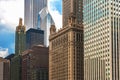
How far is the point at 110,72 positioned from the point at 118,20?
92.5 feet

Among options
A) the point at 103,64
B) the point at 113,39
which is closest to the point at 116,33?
the point at 113,39

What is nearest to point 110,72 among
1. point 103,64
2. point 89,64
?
point 103,64

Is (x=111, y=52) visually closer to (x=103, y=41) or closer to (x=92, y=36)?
(x=103, y=41)

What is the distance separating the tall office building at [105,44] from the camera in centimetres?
18088

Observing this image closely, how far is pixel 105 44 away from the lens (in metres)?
186

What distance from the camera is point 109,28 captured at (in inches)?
7254

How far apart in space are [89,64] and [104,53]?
13.3 m

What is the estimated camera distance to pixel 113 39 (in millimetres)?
183500

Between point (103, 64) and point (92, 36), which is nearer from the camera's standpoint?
point (103, 64)

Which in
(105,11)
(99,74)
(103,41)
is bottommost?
(99,74)

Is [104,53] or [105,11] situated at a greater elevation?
[105,11]

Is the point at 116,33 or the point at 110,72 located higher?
the point at 116,33

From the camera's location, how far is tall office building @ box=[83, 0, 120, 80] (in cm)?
18088

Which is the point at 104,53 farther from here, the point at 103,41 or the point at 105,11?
the point at 105,11
